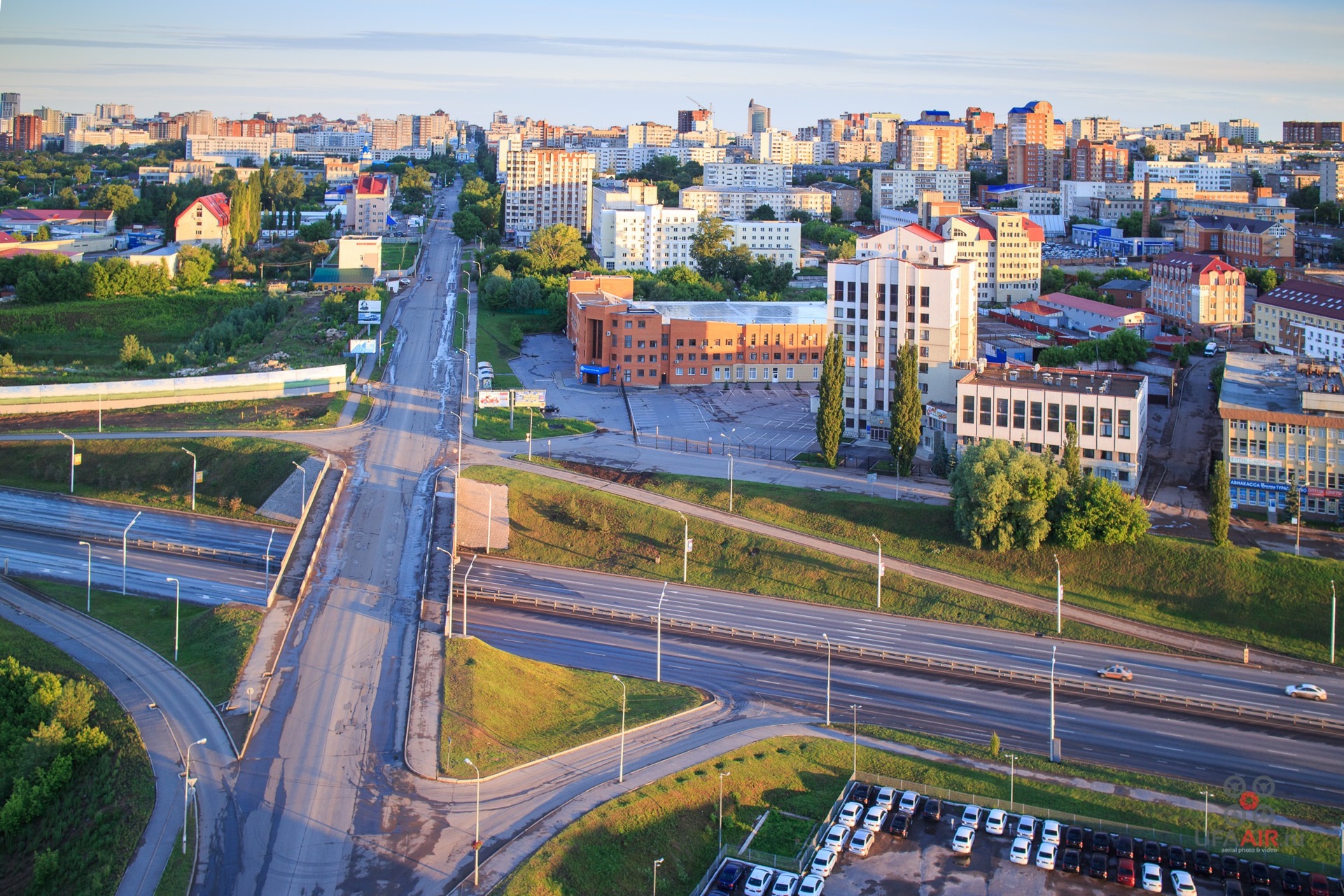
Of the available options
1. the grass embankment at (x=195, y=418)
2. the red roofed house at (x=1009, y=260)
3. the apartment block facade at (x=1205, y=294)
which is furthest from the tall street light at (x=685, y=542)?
the red roofed house at (x=1009, y=260)

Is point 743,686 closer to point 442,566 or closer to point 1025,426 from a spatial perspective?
point 442,566

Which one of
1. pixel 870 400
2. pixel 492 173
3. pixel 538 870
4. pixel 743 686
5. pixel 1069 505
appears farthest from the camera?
pixel 492 173

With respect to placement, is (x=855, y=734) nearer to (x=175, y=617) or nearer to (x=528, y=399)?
(x=175, y=617)

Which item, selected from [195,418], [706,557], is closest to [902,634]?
[706,557]

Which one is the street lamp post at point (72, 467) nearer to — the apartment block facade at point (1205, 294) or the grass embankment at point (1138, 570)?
the grass embankment at point (1138, 570)

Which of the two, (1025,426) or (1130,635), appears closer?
(1130,635)

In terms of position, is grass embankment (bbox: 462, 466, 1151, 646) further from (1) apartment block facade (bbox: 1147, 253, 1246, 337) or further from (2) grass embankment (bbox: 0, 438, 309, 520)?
(1) apartment block facade (bbox: 1147, 253, 1246, 337)

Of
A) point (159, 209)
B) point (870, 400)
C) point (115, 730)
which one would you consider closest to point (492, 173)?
point (159, 209)
